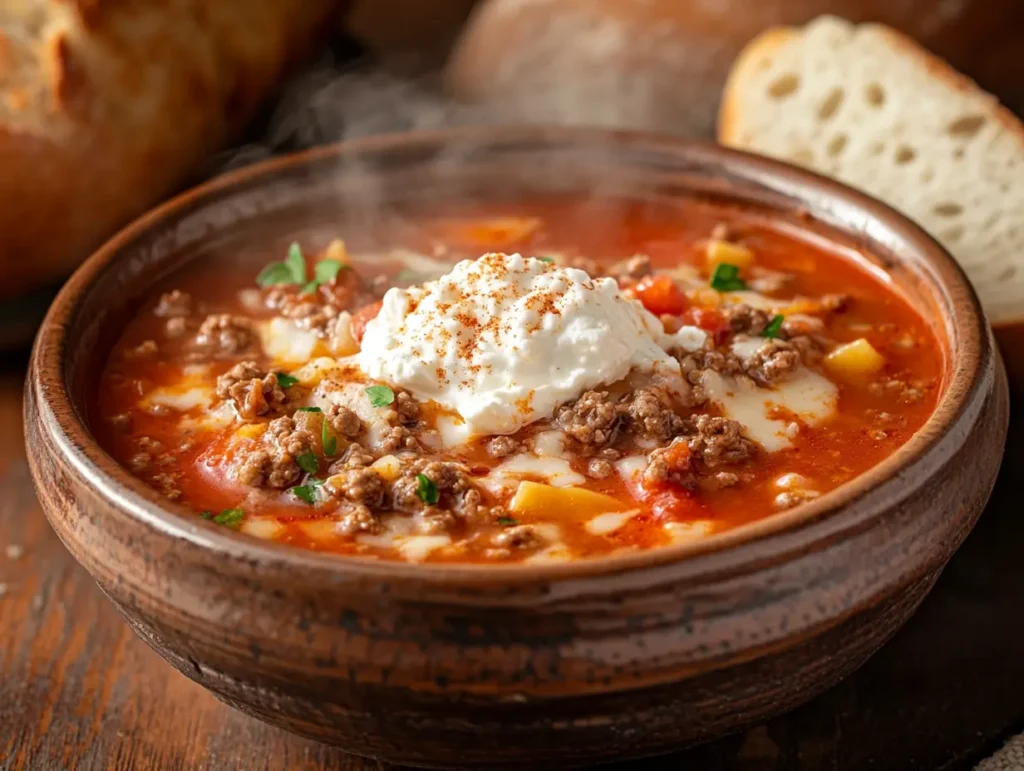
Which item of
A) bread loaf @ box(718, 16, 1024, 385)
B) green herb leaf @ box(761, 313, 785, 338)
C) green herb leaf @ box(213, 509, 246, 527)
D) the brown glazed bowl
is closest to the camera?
the brown glazed bowl

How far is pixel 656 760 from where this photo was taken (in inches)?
121

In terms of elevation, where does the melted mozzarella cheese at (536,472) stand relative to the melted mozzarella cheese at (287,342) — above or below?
above

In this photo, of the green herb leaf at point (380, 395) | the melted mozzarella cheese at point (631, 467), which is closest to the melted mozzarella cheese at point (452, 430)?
the green herb leaf at point (380, 395)

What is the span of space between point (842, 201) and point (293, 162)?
1.78 meters

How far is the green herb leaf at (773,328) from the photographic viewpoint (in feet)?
11.5

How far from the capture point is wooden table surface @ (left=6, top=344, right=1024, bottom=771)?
3.12m

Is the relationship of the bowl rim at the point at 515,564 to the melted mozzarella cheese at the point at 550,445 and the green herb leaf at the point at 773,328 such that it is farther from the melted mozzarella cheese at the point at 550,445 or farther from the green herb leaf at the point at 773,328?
the melted mozzarella cheese at the point at 550,445

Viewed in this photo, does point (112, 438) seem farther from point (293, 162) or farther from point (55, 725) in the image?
point (293, 162)

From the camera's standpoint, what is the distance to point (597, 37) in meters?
5.59

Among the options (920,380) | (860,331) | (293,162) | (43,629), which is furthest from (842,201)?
(43,629)

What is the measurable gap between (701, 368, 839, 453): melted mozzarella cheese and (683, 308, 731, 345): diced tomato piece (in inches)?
9.4

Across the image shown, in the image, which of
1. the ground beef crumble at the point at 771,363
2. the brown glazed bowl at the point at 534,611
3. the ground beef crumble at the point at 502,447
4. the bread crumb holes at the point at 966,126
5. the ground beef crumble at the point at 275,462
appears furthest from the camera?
the bread crumb holes at the point at 966,126

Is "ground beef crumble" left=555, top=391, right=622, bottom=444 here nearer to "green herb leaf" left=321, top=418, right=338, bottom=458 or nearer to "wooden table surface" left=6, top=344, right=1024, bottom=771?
"green herb leaf" left=321, top=418, right=338, bottom=458

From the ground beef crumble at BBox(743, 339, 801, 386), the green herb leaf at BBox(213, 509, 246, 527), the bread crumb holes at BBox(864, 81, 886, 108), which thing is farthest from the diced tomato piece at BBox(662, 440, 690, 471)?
the bread crumb holes at BBox(864, 81, 886, 108)
